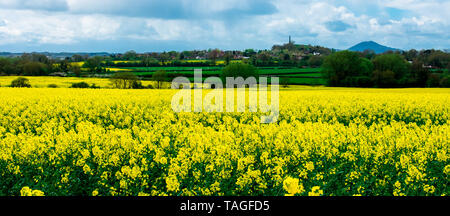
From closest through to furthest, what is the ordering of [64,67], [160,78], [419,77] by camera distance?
[160,78], [419,77], [64,67]

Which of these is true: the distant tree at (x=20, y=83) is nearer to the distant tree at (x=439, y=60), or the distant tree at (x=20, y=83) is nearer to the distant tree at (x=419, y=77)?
the distant tree at (x=419, y=77)

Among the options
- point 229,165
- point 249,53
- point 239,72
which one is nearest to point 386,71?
point 239,72

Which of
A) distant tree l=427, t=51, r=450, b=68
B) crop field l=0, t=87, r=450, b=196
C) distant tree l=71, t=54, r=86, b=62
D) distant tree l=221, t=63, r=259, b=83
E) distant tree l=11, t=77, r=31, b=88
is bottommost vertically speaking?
crop field l=0, t=87, r=450, b=196

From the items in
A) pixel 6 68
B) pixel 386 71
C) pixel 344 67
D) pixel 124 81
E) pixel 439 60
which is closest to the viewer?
pixel 124 81

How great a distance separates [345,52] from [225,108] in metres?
60.6

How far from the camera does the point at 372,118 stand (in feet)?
50.0

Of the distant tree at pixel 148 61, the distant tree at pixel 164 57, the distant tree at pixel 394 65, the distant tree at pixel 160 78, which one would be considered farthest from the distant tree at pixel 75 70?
the distant tree at pixel 394 65

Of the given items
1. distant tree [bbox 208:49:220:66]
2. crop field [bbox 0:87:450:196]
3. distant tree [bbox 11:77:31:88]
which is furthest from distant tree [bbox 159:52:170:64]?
crop field [bbox 0:87:450:196]

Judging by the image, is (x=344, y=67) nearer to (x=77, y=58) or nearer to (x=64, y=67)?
(x=64, y=67)

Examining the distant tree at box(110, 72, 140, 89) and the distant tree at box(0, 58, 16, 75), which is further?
the distant tree at box(0, 58, 16, 75)

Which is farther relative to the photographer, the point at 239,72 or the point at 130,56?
the point at 130,56

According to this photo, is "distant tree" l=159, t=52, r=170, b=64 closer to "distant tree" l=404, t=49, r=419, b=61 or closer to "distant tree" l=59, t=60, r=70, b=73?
"distant tree" l=59, t=60, r=70, b=73
